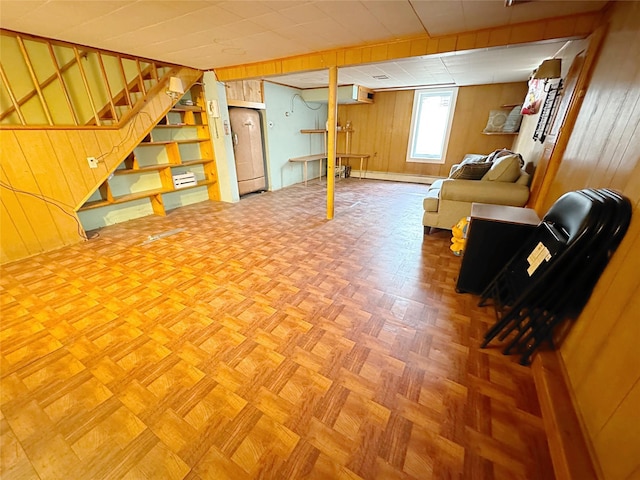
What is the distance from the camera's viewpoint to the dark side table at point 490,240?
1813 mm

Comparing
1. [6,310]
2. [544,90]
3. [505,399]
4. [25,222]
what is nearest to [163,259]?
[6,310]

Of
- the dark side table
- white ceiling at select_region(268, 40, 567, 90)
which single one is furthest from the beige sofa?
white ceiling at select_region(268, 40, 567, 90)

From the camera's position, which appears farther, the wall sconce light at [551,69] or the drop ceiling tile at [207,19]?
the wall sconce light at [551,69]

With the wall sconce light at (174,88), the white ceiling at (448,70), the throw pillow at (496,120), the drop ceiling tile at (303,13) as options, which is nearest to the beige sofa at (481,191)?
the white ceiling at (448,70)

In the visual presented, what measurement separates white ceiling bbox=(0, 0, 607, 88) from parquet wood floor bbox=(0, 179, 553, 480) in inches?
84.1

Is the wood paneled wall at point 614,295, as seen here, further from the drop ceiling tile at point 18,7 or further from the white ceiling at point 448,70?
the drop ceiling tile at point 18,7

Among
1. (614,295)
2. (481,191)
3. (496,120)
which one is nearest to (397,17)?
(481,191)

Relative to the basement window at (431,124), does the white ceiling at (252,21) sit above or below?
above

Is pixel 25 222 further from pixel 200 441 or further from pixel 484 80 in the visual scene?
pixel 484 80

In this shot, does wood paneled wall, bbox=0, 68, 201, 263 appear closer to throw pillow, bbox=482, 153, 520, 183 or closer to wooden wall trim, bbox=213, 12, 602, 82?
wooden wall trim, bbox=213, 12, 602, 82

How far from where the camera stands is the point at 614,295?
1.07 meters

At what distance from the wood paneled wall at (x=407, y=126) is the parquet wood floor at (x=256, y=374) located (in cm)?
453

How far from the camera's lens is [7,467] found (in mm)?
1045

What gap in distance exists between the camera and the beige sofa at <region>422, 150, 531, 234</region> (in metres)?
2.70
